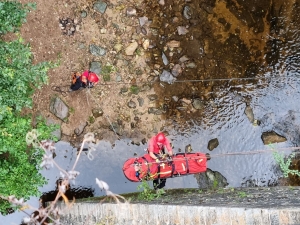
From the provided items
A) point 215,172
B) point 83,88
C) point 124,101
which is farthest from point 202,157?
point 83,88

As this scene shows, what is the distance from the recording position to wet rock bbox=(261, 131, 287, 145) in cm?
827

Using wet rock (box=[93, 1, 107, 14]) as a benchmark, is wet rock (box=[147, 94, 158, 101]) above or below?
below

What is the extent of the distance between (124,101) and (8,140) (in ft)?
9.92

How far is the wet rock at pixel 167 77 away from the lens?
26.4 feet

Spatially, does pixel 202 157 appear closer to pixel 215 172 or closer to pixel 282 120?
pixel 215 172

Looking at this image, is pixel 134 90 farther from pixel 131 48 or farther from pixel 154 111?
pixel 131 48

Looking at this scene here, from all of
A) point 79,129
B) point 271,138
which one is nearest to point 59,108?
point 79,129

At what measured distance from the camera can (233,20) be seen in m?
8.30

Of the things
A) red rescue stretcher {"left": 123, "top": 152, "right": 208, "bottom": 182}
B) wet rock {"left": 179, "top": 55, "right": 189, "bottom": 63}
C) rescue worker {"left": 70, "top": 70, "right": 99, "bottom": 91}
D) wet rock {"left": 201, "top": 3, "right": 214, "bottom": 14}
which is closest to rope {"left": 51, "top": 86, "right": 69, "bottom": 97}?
rescue worker {"left": 70, "top": 70, "right": 99, "bottom": 91}

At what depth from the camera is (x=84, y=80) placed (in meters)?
7.26

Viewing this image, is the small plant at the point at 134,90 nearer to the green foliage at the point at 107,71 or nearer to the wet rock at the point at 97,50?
the green foliage at the point at 107,71

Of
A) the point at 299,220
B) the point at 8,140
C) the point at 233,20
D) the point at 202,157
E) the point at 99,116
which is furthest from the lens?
the point at 233,20

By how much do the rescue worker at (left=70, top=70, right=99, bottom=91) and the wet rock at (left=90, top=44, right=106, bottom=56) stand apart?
59cm

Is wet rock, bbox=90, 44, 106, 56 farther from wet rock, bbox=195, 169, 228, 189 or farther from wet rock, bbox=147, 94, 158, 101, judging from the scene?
wet rock, bbox=195, 169, 228, 189
